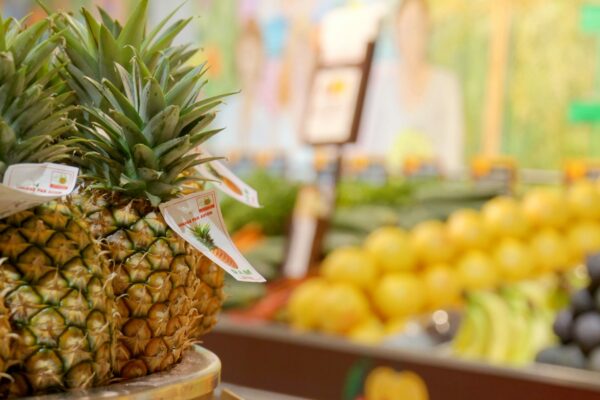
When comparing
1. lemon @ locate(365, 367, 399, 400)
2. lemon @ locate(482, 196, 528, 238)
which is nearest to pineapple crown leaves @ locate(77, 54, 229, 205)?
lemon @ locate(365, 367, 399, 400)

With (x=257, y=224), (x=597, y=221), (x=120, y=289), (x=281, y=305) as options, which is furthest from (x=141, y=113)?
(x=257, y=224)

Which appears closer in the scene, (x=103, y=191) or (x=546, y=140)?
(x=103, y=191)

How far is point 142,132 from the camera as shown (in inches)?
38.9

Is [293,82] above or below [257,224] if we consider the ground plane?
above

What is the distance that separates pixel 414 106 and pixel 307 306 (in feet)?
7.04

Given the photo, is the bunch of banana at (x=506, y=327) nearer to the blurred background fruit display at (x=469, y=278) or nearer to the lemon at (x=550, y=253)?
the blurred background fruit display at (x=469, y=278)

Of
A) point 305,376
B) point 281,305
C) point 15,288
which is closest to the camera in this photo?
point 15,288

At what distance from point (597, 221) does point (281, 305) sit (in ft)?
4.72

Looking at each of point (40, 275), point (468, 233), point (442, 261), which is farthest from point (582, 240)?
point (40, 275)

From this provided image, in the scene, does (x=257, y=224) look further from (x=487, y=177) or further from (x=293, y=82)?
(x=293, y=82)

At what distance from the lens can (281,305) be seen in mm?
3711

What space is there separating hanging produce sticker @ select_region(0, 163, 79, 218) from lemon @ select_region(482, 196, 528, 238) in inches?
120

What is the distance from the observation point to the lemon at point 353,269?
356cm

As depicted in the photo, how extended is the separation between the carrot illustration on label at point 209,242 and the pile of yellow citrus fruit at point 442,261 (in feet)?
7.92
